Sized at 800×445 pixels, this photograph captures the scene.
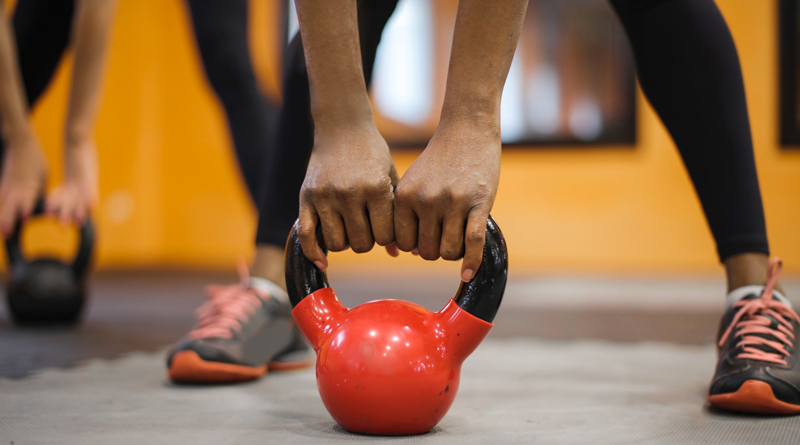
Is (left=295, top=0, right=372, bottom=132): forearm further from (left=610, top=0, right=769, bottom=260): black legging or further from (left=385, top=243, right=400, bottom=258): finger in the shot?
(left=610, top=0, right=769, bottom=260): black legging

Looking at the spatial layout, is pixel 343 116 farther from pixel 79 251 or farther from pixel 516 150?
pixel 516 150

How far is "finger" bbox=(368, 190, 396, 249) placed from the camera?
688 millimetres

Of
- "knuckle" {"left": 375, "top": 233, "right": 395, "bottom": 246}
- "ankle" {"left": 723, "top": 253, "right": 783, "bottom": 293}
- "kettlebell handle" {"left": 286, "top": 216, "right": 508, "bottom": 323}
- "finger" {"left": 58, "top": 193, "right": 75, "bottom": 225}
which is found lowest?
"finger" {"left": 58, "top": 193, "right": 75, "bottom": 225}

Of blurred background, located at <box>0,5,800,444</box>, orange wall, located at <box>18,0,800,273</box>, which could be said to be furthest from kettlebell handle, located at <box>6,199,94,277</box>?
orange wall, located at <box>18,0,800,273</box>

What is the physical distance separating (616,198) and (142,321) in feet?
9.90

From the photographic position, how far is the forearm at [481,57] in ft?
2.30

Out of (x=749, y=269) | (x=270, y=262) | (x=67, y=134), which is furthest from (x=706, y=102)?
(x=67, y=134)

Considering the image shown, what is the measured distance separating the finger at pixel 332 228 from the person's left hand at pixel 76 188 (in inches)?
46.1

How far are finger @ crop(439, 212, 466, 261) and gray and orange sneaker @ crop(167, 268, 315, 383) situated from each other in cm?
47

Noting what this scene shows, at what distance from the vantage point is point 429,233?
0.68 metres

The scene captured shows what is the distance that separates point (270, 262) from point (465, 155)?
0.54 metres

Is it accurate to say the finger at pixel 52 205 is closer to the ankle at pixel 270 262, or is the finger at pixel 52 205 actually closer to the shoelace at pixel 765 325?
the ankle at pixel 270 262

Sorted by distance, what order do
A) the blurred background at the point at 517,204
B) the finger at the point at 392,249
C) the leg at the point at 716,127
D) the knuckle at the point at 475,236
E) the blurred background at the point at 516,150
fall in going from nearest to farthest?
the knuckle at the point at 475,236 → the finger at the point at 392,249 → the leg at the point at 716,127 → the blurred background at the point at 517,204 → the blurred background at the point at 516,150

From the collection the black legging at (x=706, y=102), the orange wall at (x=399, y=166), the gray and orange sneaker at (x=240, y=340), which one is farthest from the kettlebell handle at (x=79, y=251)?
the orange wall at (x=399, y=166)
